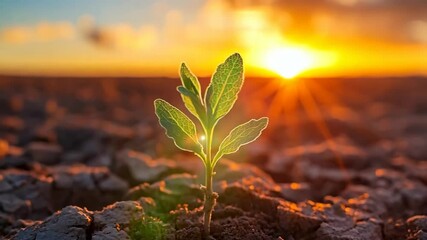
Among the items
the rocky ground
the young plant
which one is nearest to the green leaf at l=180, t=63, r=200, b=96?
the young plant

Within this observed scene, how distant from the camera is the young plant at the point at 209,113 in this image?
3107mm

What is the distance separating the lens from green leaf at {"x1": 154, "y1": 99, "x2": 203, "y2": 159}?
316 cm

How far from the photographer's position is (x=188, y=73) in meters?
3.09

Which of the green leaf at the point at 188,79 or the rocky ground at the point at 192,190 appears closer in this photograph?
the green leaf at the point at 188,79

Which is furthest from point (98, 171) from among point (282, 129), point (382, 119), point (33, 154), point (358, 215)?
point (382, 119)

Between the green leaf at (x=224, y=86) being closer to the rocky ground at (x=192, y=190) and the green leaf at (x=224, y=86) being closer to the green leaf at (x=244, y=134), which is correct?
the green leaf at (x=244, y=134)

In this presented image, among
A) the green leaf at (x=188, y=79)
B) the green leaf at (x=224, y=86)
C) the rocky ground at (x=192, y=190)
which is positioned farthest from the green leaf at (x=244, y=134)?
the rocky ground at (x=192, y=190)

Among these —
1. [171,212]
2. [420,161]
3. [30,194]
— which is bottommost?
[30,194]

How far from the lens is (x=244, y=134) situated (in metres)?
3.21

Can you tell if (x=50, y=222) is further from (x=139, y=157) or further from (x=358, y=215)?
(x=139, y=157)

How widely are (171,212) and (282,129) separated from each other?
28.1 ft

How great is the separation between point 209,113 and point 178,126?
19 centimetres

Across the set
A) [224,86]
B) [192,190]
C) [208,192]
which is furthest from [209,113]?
[192,190]

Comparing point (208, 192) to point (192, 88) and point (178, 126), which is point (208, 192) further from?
point (192, 88)
